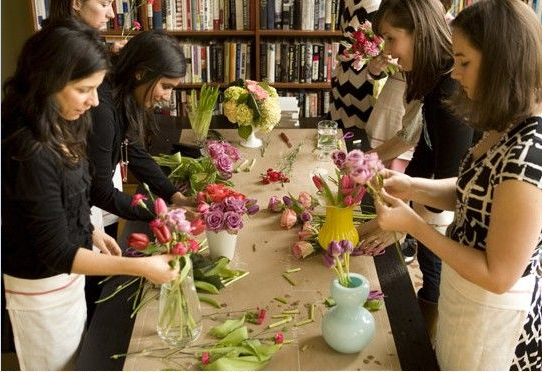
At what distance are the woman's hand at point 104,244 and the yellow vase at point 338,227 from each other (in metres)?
0.60

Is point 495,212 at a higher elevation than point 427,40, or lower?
lower

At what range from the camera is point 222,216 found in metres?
1.76

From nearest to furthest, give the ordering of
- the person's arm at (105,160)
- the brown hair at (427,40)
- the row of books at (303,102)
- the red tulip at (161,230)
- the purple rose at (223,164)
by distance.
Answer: the red tulip at (161,230)
the person's arm at (105,160)
the brown hair at (427,40)
the purple rose at (223,164)
the row of books at (303,102)

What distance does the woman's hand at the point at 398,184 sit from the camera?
1.88m

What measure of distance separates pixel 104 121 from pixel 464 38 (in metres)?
1.09

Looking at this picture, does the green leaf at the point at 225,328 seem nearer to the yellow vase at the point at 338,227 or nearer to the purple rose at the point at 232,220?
the purple rose at the point at 232,220

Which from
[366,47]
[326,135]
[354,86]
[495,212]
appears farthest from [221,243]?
[354,86]

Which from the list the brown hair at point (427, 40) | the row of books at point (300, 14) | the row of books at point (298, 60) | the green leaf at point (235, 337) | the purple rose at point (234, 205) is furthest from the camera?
the row of books at point (298, 60)

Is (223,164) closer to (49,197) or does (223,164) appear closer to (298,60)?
(49,197)

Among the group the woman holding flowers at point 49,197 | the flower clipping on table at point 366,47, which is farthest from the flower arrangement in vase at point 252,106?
the woman holding flowers at point 49,197

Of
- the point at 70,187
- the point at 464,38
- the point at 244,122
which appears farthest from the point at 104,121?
the point at 464,38

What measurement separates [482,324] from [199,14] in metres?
3.26

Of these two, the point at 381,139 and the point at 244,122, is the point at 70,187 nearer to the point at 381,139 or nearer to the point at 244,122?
the point at 244,122

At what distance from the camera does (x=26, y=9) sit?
14.2 ft
